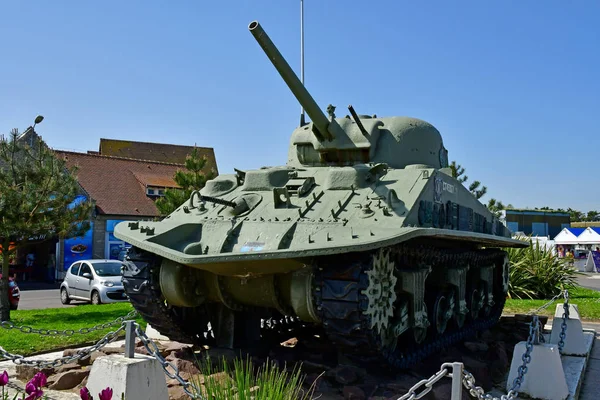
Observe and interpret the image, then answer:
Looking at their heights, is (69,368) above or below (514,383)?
below

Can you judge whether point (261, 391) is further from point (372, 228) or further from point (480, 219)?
point (480, 219)

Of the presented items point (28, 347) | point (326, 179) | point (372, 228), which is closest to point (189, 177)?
point (28, 347)

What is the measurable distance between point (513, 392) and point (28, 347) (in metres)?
7.01

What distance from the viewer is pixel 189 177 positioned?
19.3 m

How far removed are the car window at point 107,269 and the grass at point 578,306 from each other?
9741mm

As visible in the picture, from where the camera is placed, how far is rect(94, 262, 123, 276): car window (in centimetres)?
1622

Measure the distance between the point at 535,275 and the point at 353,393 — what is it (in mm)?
13579

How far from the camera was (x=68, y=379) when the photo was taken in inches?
271

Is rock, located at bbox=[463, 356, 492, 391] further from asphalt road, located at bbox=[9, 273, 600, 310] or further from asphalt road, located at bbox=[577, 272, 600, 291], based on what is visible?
asphalt road, located at bbox=[577, 272, 600, 291]

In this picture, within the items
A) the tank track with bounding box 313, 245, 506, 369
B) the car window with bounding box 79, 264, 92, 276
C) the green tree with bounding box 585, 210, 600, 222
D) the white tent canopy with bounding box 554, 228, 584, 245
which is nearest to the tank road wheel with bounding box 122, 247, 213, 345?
the tank track with bounding box 313, 245, 506, 369

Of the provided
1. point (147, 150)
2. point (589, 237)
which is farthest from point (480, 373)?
point (147, 150)

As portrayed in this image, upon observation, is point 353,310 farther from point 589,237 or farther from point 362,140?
point 589,237

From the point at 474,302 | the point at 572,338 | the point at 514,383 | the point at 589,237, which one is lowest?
the point at 572,338

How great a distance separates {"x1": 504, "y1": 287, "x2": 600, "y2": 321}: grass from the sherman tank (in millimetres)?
5719
